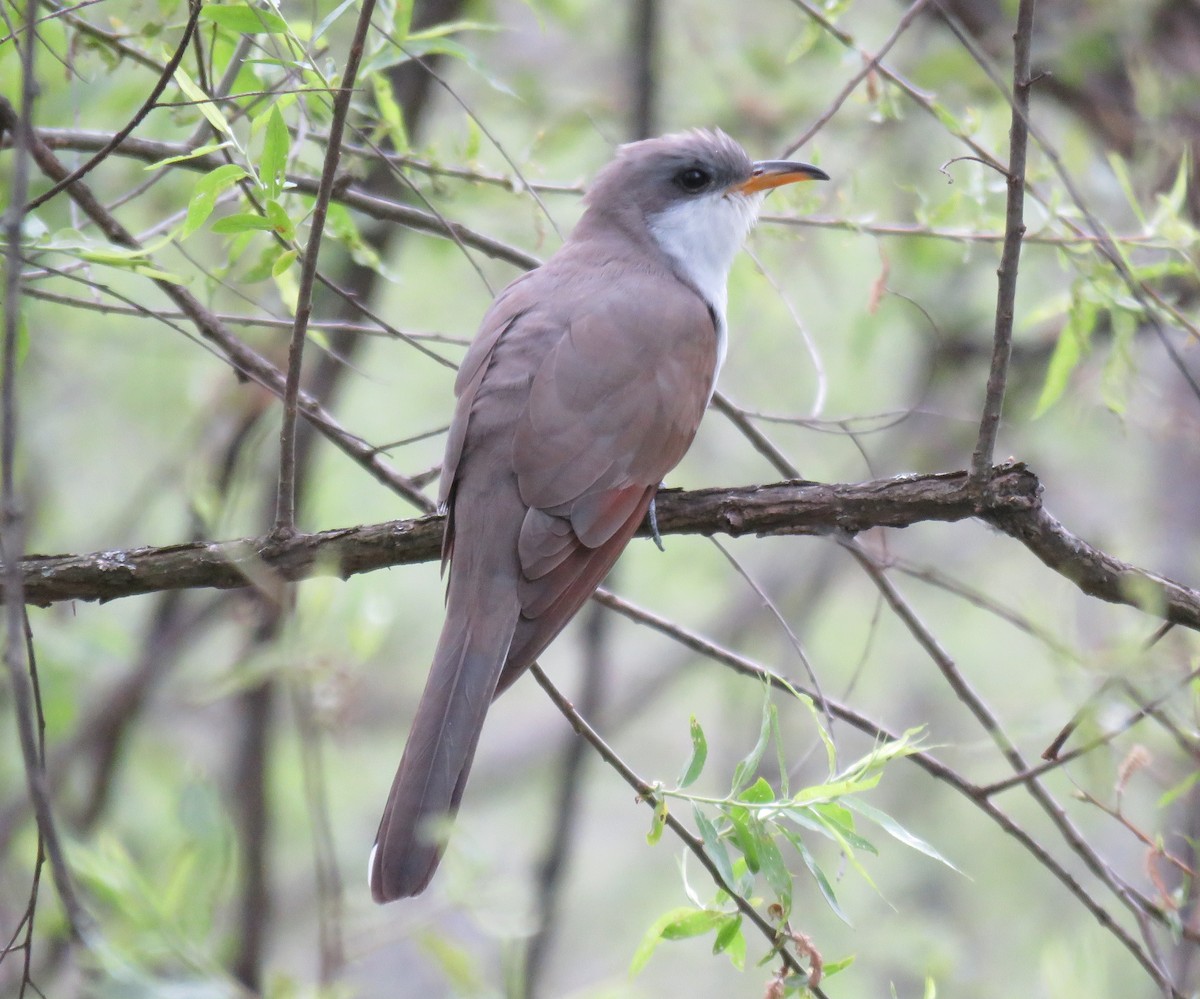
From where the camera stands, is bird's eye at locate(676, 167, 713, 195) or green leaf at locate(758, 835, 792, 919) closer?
green leaf at locate(758, 835, 792, 919)

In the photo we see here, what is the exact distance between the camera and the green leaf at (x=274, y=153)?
87.2 inches

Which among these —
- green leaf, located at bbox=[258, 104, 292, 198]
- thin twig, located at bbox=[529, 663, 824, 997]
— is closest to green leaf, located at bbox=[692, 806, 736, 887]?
thin twig, located at bbox=[529, 663, 824, 997]

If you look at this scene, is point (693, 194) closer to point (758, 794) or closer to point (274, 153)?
point (274, 153)

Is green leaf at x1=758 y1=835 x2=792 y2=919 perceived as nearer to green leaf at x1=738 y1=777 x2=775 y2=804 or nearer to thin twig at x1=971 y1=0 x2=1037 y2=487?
green leaf at x1=738 y1=777 x2=775 y2=804

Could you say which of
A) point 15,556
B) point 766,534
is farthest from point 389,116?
point 15,556

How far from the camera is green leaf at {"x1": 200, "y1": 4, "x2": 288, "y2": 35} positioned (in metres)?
2.27

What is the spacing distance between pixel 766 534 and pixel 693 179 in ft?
5.50

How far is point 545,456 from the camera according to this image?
2.95m

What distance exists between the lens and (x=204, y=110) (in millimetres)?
2301

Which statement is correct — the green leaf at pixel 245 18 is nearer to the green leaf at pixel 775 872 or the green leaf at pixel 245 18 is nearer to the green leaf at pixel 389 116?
the green leaf at pixel 389 116

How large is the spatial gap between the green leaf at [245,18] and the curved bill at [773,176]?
1.69 m

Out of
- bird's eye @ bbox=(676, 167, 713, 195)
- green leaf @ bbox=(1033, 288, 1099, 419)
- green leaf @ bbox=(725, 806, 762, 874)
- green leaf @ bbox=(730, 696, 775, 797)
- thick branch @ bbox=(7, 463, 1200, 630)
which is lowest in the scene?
green leaf @ bbox=(725, 806, 762, 874)

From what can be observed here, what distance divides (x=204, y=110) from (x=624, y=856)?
678cm

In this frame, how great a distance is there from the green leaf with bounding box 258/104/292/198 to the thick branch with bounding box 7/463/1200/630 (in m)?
0.67
